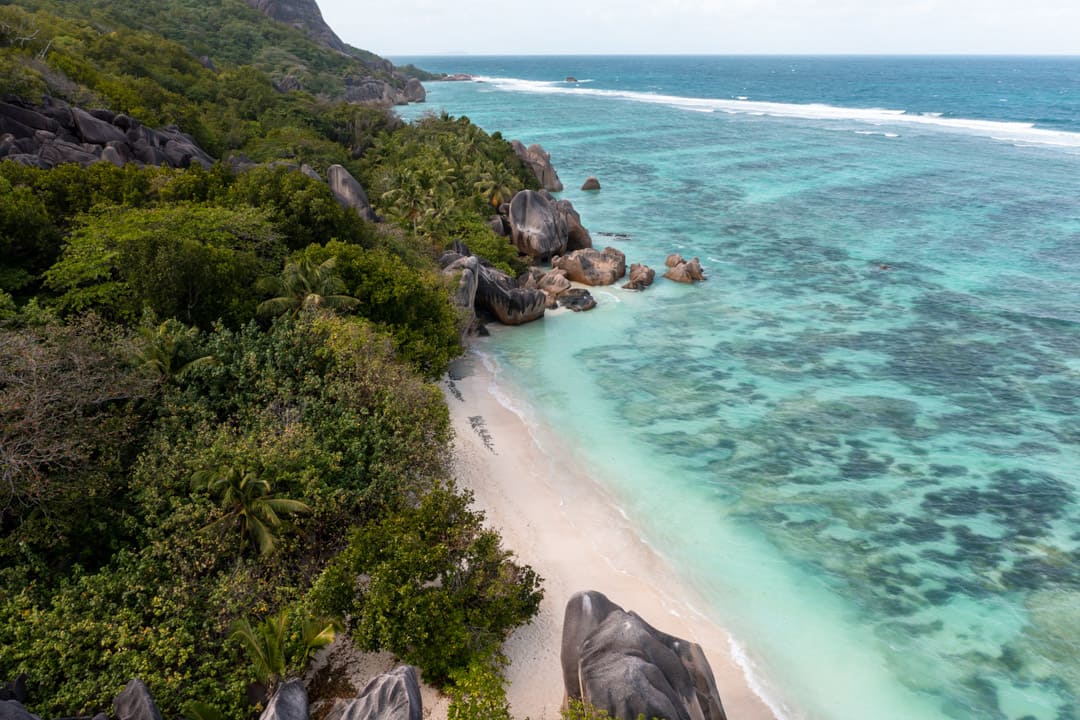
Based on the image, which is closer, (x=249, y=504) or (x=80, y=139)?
(x=249, y=504)

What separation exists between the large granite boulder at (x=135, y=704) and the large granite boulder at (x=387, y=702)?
275 centimetres

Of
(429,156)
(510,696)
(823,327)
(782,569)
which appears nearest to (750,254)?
(823,327)

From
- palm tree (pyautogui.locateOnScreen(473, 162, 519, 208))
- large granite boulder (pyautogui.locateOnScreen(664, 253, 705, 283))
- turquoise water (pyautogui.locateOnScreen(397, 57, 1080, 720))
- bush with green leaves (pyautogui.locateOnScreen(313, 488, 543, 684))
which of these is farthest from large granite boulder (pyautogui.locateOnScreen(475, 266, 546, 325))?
bush with green leaves (pyautogui.locateOnScreen(313, 488, 543, 684))

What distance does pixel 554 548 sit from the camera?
1719 cm

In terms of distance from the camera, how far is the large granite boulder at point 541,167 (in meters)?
61.1

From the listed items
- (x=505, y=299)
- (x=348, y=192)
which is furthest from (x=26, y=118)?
(x=505, y=299)

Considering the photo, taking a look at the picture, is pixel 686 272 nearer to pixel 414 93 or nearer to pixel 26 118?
pixel 26 118

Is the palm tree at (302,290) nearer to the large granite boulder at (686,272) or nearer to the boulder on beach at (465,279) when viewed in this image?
the boulder on beach at (465,279)

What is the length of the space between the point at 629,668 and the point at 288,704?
18.9ft

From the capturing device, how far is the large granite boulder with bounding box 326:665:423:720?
10.6 m

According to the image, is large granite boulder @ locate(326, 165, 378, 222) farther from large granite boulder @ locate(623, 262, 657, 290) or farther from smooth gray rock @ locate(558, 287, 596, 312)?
large granite boulder @ locate(623, 262, 657, 290)

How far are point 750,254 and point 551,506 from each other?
100.0 feet

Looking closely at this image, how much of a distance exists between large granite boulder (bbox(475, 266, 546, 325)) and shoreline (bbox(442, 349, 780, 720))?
7921 millimetres

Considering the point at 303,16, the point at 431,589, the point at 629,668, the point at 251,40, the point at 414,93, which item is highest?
the point at 303,16
